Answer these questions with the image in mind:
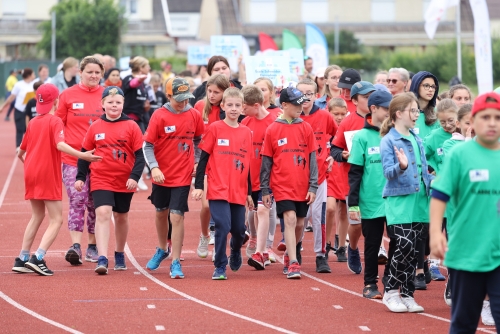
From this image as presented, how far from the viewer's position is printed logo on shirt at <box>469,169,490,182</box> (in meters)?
6.14

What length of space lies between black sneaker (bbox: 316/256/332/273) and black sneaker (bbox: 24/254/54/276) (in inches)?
106

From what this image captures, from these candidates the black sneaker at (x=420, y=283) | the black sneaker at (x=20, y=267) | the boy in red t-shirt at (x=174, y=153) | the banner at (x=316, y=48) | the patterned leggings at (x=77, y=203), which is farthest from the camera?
the banner at (x=316, y=48)

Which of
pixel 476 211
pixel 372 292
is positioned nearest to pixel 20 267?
pixel 372 292

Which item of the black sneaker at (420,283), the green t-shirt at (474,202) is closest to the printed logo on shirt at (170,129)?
the black sneaker at (420,283)

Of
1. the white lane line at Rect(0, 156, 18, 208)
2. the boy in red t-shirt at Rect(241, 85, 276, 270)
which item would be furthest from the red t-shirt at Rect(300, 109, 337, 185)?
the white lane line at Rect(0, 156, 18, 208)

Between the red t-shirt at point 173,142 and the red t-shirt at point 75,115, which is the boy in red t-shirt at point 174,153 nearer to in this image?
the red t-shirt at point 173,142

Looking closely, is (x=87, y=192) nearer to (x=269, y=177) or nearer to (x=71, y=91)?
(x=71, y=91)

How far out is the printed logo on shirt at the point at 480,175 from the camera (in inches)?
242

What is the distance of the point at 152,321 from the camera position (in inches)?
327

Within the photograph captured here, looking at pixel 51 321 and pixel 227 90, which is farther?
pixel 227 90

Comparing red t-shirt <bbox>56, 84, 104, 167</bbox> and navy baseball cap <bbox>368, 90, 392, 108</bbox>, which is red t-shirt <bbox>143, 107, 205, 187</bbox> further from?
navy baseball cap <bbox>368, 90, 392, 108</bbox>

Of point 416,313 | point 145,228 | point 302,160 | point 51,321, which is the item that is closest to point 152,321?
point 51,321

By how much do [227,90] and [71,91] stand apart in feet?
7.16

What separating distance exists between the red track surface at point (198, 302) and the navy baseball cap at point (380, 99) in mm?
1716
